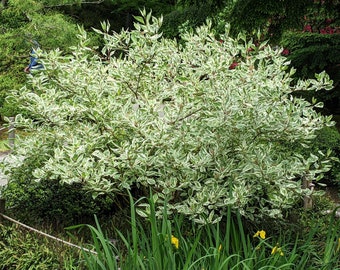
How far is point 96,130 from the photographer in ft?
12.8

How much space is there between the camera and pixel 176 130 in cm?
371

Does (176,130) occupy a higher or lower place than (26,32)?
higher

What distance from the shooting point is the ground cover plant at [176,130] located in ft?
11.5

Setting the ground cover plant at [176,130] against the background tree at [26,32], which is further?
the background tree at [26,32]

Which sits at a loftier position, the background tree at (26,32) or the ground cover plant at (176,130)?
the ground cover plant at (176,130)

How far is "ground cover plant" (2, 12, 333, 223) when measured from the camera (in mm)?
3496

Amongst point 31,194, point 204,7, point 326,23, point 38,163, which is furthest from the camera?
point 326,23

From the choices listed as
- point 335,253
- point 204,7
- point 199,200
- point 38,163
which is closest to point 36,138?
point 38,163

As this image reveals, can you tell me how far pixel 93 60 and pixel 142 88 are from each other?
17.5 inches

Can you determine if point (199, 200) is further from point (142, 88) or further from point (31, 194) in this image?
point (31, 194)

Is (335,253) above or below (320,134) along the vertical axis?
above

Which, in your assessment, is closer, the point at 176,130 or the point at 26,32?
the point at 176,130

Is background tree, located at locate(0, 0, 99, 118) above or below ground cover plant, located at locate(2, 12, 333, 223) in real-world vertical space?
below

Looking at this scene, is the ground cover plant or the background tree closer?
the ground cover plant
